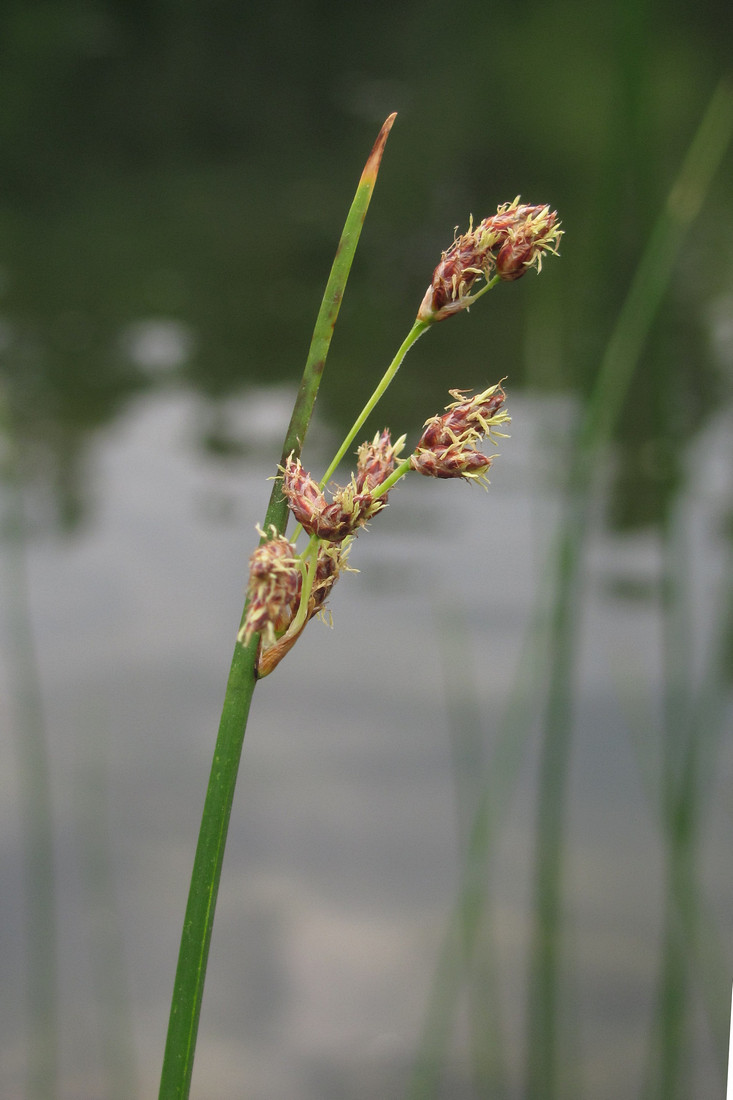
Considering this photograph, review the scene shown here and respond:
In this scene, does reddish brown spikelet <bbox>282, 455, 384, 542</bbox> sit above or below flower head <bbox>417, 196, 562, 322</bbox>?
below

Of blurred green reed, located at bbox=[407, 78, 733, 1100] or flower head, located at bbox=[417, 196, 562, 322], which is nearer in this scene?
flower head, located at bbox=[417, 196, 562, 322]

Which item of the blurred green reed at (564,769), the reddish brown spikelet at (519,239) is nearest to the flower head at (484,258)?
the reddish brown spikelet at (519,239)

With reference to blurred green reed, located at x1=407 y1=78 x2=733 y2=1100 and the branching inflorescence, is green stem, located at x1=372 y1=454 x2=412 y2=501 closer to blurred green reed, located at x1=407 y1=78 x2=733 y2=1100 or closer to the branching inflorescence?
the branching inflorescence

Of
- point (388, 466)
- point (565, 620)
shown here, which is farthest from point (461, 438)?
point (565, 620)

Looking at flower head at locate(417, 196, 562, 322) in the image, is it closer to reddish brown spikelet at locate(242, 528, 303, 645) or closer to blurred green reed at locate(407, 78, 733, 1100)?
reddish brown spikelet at locate(242, 528, 303, 645)

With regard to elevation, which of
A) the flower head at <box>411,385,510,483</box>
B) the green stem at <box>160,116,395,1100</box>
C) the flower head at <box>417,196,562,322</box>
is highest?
the flower head at <box>417,196,562,322</box>

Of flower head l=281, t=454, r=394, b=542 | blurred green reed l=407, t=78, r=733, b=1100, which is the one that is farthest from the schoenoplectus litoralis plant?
blurred green reed l=407, t=78, r=733, b=1100
